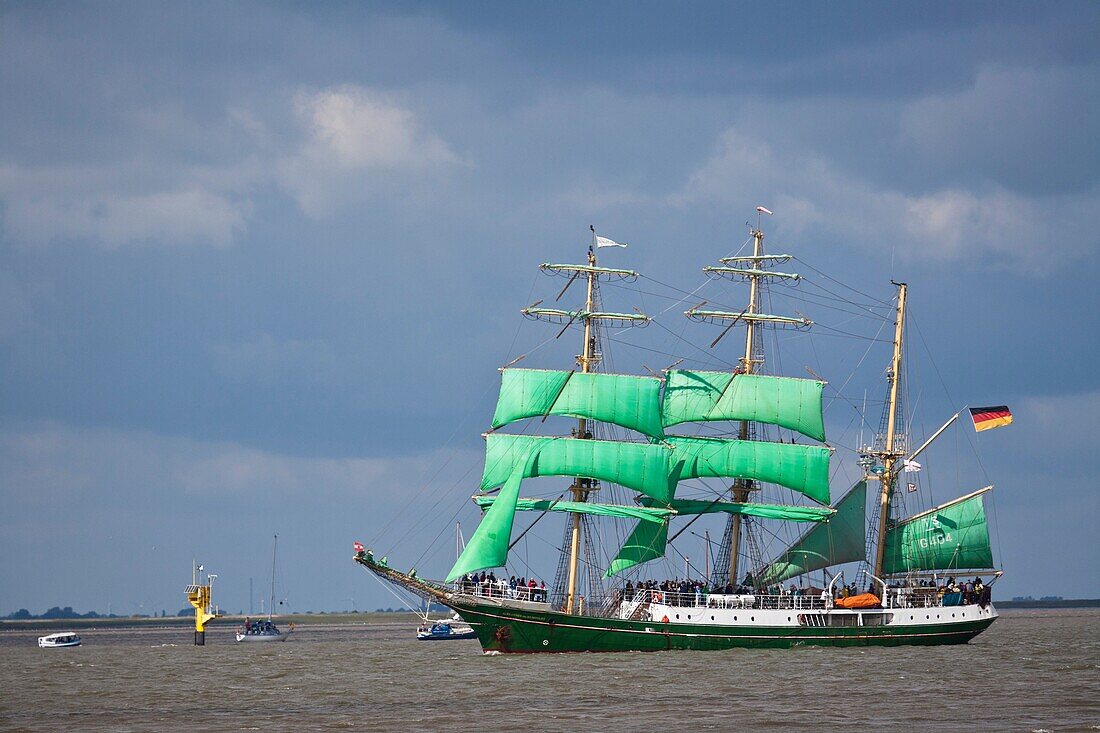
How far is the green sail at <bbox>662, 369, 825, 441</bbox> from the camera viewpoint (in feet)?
350

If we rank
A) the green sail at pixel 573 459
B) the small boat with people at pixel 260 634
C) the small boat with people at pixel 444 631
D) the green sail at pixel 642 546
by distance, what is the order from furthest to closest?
the small boat with people at pixel 260 634 → the small boat with people at pixel 444 631 → the green sail at pixel 642 546 → the green sail at pixel 573 459

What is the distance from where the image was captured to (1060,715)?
57.6 m

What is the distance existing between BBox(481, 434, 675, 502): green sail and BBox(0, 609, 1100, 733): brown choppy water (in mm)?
11909

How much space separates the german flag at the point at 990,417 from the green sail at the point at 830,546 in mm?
9530

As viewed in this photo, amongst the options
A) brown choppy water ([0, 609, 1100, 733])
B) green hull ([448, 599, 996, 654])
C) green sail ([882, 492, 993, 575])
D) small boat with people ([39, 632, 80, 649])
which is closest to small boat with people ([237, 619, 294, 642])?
small boat with people ([39, 632, 80, 649])

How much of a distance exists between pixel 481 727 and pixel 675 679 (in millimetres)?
19974

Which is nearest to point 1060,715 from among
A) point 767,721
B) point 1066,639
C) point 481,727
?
point 767,721

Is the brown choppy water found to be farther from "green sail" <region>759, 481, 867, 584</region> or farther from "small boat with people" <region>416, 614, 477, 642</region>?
"small boat with people" <region>416, 614, 477, 642</region>

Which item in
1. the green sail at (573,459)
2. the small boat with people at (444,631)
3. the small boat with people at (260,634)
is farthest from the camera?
the small boat with people at (260,634)

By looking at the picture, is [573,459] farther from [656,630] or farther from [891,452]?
[891,452]

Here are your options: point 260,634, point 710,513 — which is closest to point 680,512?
point 710,513

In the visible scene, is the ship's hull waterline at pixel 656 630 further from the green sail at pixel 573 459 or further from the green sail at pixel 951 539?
the green sail at pixel 573 459

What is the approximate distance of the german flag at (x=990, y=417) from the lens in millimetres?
102250

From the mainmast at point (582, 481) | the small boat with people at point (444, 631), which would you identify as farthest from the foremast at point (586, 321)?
the small boat with people at point (444, 631)
